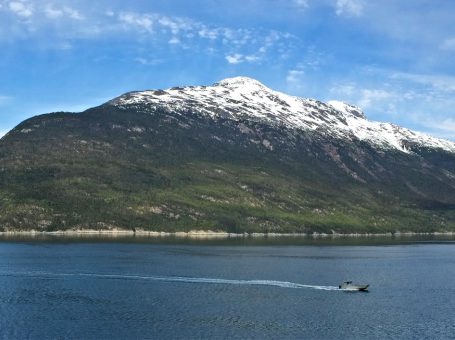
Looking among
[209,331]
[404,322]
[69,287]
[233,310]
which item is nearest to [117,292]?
[69,287]

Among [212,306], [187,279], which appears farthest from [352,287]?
[187,279]

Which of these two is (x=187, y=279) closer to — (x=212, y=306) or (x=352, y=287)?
(x=212, y=306)

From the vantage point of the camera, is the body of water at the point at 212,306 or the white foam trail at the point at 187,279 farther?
the white foam trail at the point at 187,279

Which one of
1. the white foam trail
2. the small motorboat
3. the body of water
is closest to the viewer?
the body of water

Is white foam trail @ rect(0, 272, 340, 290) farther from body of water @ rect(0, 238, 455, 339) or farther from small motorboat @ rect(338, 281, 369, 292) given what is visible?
small motorboat @ rect(338, 281, 369, 292)

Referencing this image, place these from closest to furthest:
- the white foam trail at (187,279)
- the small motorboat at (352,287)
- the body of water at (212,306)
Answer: the body of water at (212,306), the small motorboat at (352,287), the white foam trail at (187,279)

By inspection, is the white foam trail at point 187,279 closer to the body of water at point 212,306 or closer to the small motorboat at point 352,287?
the body of water at point 212,306

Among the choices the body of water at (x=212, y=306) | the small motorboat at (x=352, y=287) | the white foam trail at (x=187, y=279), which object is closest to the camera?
the body of water at (x=212, y=306)

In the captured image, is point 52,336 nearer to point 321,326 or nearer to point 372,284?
point 321,326

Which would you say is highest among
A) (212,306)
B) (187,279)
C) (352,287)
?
(187,279)

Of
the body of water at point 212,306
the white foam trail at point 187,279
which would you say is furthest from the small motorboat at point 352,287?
the body of water at point 212,306

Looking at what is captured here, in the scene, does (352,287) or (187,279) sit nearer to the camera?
(352,287)

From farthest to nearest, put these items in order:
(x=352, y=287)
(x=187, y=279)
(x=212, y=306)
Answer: (x=187, y=279) < (x=352, y=287) < (x=212, y=306)

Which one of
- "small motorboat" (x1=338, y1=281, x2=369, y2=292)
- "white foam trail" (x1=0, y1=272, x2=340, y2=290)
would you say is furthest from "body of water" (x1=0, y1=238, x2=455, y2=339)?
"small motorboat" (x1=338, y1=281, x2=369, y2=292)
